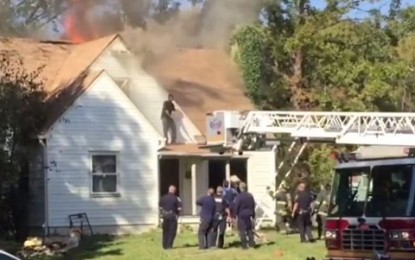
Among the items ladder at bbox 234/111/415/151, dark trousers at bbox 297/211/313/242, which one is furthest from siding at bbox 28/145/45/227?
dark trousers at bbox 297/211/313/242

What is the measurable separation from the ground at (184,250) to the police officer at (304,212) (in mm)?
300

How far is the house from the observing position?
2989cm

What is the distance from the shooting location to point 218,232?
24.5 m

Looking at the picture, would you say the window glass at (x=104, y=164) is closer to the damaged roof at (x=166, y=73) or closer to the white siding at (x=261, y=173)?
the damaged roof at (x=166, y=73)

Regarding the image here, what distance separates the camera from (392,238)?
1623cm

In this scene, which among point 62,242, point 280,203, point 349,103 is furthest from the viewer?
point 349,103

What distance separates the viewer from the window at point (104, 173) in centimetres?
3036

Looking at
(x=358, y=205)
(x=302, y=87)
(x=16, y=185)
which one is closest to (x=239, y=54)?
(x=302, y=87)

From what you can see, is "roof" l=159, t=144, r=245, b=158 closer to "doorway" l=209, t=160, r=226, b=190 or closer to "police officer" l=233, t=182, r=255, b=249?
"doorway" l=209, t=160, r=226, b=190

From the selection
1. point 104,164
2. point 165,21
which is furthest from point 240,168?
point 165,21

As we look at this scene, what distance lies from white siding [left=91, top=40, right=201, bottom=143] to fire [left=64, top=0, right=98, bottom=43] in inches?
146

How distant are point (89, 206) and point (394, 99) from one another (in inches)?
542

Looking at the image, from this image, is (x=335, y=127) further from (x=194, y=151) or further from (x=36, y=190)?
(x=36, y=190)

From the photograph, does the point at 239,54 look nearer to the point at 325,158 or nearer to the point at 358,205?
the point at 325,158
